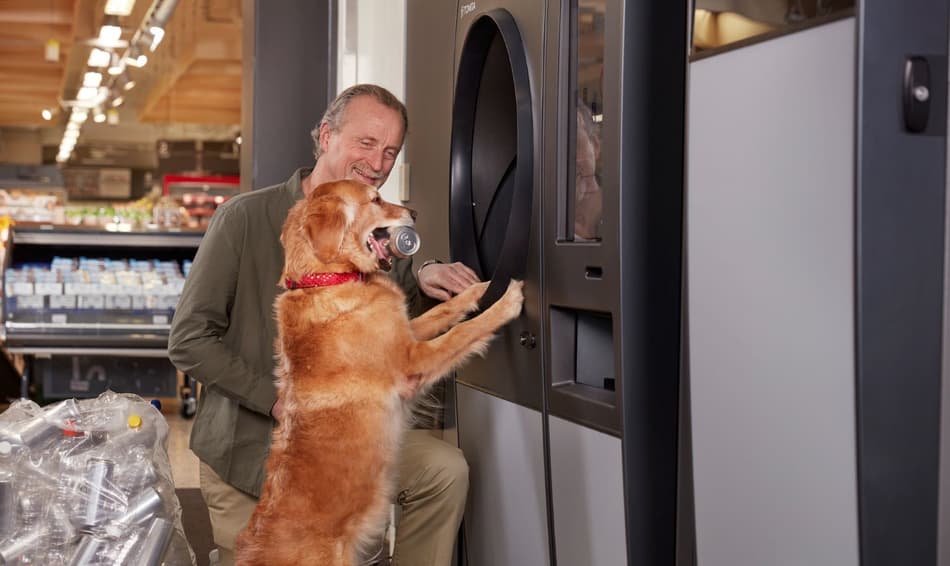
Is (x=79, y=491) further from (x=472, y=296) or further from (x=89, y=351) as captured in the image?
(x=89, y=351)

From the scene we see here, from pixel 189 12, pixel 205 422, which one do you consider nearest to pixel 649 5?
pixel 205 422

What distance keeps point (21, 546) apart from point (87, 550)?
→ 0.16 metres

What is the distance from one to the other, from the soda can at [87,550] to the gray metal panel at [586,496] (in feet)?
3.66

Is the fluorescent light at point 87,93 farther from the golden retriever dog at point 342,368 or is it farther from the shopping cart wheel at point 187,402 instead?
the golden retriever dog at point 342,368

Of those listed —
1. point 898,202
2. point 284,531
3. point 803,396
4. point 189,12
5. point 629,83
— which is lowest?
point 284,531

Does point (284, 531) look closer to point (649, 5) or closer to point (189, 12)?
point (649, 5)

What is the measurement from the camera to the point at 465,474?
2830 millimetres

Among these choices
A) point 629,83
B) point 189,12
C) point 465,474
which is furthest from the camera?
point 189,12

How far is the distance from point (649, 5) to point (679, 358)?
673 mm

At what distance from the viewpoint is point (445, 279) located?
112 inches

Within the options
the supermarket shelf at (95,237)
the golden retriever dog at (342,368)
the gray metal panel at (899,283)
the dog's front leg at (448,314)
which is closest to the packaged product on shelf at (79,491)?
the golden retriever dog at (342,368)

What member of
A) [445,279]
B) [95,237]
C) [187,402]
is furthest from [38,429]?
[187,402]

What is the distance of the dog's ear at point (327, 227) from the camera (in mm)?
2463

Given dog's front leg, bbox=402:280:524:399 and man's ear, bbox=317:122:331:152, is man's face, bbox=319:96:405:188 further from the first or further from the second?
dog's front leg, bbox=402:280:524:399
